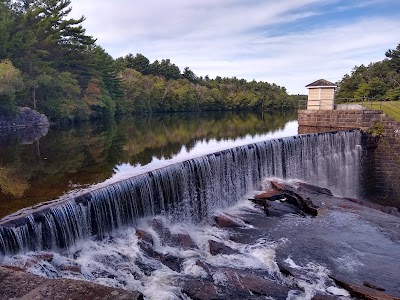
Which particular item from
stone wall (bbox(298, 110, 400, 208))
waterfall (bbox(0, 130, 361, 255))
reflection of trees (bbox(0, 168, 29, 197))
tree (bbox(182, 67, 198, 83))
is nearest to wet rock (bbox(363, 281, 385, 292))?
waterfall (bbox(0, 130, 361, 255))

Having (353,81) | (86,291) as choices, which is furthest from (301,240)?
(353,81)

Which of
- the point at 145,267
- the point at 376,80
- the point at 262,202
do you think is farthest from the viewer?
the point at 376,80

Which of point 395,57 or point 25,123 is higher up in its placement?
→ point 395,57

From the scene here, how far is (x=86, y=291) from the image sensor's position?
3.12 metres

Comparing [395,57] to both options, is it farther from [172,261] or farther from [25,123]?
[172,261]

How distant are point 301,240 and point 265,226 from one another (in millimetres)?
1248

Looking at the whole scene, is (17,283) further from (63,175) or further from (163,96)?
(163,96)

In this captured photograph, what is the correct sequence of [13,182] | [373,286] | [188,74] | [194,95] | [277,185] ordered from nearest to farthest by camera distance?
[373,286] < [13,182] < [277,185] < [194,95] < [188,74]

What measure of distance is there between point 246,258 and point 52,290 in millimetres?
5559

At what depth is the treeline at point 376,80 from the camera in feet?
138

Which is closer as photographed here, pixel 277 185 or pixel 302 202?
pixel 302 202

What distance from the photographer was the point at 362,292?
21.7ft

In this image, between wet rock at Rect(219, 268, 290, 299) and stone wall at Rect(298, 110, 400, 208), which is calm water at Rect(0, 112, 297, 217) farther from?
stone wall at Rect(298, 110, 400, 208)

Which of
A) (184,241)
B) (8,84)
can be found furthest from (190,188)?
(8,84)
